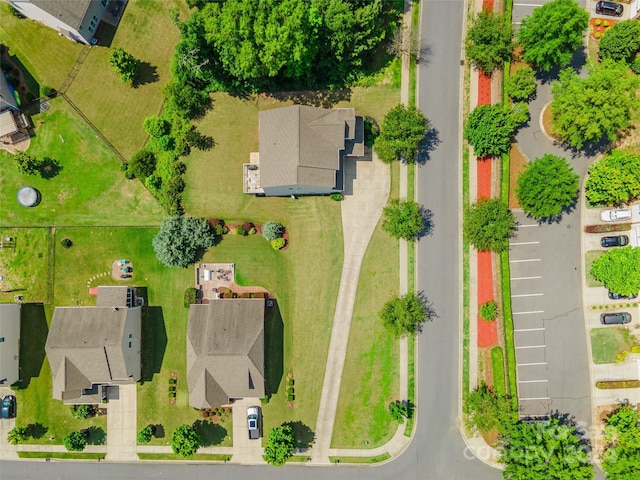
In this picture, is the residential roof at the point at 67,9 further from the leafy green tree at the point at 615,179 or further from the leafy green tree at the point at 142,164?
the leafy green tree at the point at 615,179

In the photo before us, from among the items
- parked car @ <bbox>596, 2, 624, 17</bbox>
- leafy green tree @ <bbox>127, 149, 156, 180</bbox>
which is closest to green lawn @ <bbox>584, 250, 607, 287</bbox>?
parked car @ <bbox>596, 2, 624, 17</bbox>

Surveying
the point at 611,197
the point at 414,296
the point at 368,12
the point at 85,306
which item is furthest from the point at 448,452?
the point at 368,12

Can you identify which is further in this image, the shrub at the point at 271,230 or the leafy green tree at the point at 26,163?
the leafy green tree at the point at 26,163

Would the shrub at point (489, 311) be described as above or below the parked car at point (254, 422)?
above

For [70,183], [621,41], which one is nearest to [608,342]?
[621,41]

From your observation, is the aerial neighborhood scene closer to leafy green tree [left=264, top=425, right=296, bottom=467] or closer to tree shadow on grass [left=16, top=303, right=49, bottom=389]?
tree shadow on grass [left=16, top=303, right=49, bottom=389]

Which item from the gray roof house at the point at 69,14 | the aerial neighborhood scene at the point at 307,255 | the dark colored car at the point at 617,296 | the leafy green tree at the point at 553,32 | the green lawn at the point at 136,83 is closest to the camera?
the leafy green tree at the point at 553,32

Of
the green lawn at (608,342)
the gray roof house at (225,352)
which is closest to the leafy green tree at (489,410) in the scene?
the green lawn at (608,342)

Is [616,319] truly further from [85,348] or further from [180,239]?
[85,348]
